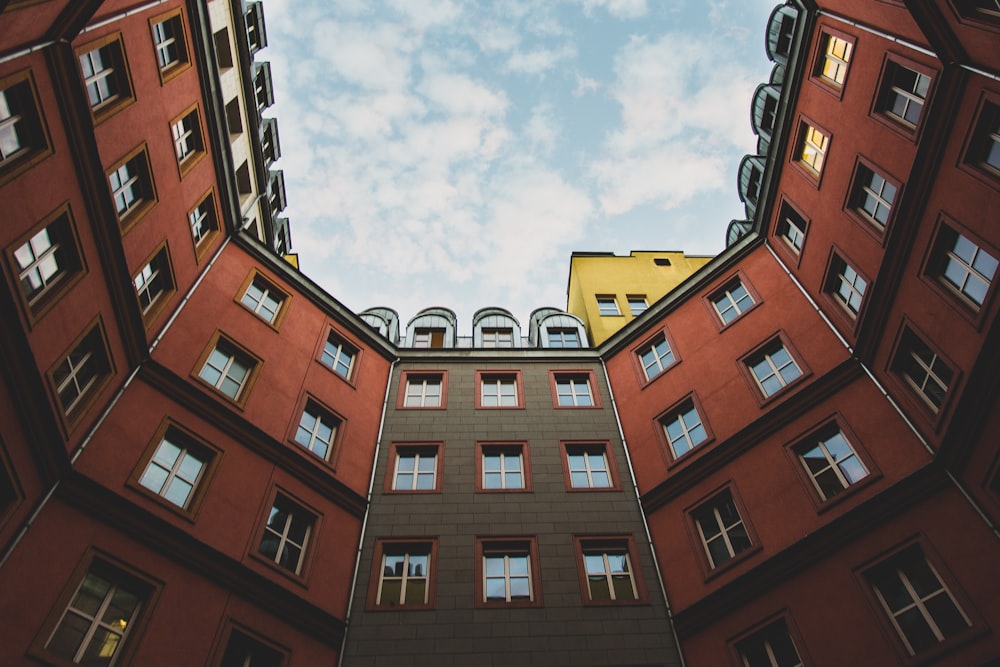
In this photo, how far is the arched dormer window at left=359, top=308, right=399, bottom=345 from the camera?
3297cm

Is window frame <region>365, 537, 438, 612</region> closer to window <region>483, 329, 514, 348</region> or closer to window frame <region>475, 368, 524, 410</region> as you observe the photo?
window frame <region>475, 368, 524, 410</region>

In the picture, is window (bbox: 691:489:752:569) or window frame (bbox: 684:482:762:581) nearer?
window frame (bbox: 684:482:762:581)

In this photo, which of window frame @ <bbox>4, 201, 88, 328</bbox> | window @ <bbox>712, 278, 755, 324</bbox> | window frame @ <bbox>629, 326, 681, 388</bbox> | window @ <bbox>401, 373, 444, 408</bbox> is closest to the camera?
window frame @ <bbox>4, 201, 88, 328</bbox>

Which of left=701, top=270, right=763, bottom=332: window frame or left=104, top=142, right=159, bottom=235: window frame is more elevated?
left=701, top=270, right=763, bottom=332: window frame

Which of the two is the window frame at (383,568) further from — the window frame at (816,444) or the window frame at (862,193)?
the window frame at (862,193)

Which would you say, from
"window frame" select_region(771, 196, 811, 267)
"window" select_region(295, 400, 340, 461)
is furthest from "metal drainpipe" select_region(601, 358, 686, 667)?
"window" select_region(295, 400, 340, 461)

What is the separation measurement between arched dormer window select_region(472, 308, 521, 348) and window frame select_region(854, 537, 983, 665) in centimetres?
1911

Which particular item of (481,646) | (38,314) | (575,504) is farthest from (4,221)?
(575,504)

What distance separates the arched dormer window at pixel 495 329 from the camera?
33.5 metres

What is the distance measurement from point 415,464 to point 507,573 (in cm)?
593

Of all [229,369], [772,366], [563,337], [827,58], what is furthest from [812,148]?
[229,369]

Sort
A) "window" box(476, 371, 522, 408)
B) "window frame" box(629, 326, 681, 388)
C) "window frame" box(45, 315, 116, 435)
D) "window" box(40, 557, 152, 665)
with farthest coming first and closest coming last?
"window" box(476, 371, 522, 408) → "window frame" box(629, 326, 681, 388) → "window frame" box(45, 315, 116, 435) → "window" box(40, 557, 152, 665)

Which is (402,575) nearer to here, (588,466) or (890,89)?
(588,466)

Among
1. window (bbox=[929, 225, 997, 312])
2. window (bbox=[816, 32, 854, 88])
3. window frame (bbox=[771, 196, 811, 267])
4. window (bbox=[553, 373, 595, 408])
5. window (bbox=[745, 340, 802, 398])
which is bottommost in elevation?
window (bbox=[929, 225, 997, 312])
